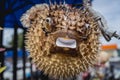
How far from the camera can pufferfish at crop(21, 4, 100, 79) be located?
5.92 ft

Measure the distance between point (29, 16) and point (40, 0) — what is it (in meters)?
0.76

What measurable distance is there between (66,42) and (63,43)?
0.02 meters

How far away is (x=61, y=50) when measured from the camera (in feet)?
6.01

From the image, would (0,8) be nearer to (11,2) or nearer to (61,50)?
(11,2)

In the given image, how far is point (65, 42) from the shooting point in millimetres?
1810

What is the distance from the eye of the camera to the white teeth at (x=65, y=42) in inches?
70.9

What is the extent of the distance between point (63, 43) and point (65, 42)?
0.04ft

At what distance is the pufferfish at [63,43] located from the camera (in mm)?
1806

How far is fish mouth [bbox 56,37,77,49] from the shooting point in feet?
5.91

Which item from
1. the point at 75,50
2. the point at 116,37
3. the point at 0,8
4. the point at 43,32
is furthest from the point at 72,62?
the point at 0,8

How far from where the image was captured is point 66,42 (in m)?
1.81

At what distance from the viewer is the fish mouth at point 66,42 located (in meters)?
1.80

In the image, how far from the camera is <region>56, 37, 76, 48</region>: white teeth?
1.80 meters

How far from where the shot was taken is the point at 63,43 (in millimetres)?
1809
